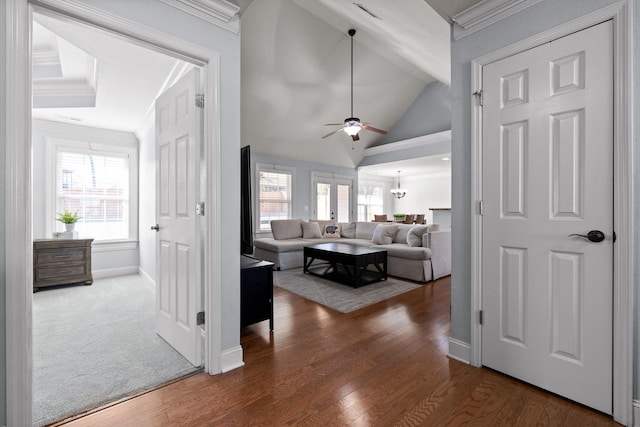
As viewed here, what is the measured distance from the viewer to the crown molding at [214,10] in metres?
1.86

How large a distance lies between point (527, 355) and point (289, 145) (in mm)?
6234

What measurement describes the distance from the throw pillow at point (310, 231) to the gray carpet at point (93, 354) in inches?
138

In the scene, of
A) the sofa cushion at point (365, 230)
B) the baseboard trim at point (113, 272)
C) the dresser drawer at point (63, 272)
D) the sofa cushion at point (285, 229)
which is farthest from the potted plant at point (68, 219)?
the sofa cushion at point (365, 230)

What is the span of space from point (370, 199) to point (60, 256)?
8856mm

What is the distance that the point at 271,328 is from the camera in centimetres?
272

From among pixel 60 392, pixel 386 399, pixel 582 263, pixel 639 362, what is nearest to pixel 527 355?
pixel 639 362

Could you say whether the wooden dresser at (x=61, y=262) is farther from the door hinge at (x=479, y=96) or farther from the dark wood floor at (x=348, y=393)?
the door hinge at (x=479, y=96)

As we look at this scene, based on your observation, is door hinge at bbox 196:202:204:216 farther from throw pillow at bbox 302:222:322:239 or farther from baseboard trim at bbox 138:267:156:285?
throw pillow at bbox 302:222:322:239

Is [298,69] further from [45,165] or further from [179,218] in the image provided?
[45,165]

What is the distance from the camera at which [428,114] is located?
741 cm

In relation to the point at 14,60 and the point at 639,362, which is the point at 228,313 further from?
the point at 639,362

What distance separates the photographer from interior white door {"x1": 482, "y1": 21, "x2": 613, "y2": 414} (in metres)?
1.58

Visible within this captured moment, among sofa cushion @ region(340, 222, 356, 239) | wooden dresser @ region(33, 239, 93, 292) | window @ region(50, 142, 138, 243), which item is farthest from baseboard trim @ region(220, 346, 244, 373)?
sofa cushion @ region(340, 222, 356, 239)

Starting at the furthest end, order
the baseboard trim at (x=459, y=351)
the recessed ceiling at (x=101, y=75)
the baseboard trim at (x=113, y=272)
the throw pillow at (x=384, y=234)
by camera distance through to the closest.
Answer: the throw pillow at (x=384, y=234) < the baseboard trim at (x=113, y=272) < the recessed ceiling at (x=101, y=75) < the baseboard trim at (x=459, y=351)
